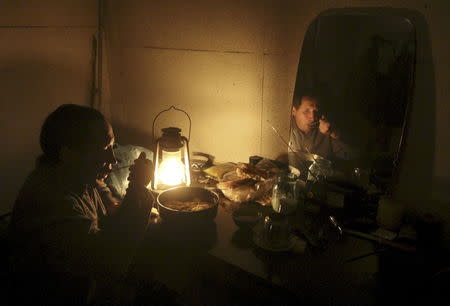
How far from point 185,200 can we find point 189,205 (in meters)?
0.07

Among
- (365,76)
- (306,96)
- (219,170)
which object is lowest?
(219,170)

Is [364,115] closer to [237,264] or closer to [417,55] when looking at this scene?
[417,55]

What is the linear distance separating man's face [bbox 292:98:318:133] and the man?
897 mm

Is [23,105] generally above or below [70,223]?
above

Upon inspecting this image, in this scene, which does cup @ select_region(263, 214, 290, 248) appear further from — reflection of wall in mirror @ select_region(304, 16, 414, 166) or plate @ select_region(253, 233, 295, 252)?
reflection of wall in mirror @ select_region(304, 16, 414, 166)

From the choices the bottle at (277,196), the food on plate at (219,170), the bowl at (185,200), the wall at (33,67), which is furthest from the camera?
the wall at (33,67)

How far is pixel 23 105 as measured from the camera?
242 cm

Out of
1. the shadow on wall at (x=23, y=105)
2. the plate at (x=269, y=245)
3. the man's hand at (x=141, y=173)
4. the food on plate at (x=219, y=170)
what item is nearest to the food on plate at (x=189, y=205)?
the man's hand at (x=141, y=173)

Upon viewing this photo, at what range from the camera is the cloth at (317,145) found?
1.82 metres

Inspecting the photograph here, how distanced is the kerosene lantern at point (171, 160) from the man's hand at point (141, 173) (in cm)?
16

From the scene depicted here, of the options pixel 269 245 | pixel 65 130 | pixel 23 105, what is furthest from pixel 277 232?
pixel 23 105

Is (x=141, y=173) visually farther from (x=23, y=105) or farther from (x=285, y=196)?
(x=23, y=105)

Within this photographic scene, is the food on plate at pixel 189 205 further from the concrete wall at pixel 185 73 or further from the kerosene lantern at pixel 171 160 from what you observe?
the concrete wall at pixel 185 73

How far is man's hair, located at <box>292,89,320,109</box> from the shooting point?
189cm
